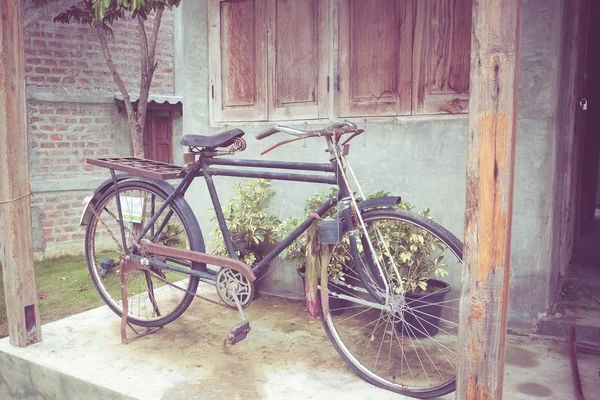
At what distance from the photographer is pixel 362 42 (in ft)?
12.0

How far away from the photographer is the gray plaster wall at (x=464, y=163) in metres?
3.02

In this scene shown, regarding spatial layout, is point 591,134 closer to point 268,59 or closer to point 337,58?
point 337,58

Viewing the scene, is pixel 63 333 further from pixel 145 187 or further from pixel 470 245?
pixel 470 245

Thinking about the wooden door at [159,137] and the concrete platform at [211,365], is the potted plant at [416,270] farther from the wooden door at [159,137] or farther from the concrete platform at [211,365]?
the wooden door at [159,137]

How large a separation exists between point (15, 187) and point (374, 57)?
254cm

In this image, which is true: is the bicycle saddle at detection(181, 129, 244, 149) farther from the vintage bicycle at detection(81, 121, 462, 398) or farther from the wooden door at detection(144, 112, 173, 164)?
the wooden door at detection(144, 112, 173, 164)

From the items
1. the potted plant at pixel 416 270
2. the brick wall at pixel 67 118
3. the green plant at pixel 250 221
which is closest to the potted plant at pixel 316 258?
the green plant at pixel 250 221

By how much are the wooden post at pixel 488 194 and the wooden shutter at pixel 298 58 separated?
6.94ft

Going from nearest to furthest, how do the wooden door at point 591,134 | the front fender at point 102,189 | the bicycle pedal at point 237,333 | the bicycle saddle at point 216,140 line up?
the bicycle pedal at point 237,333, the bicycle saddle at point 216,140, the front fender at point 102,189, the wooden door at point 591,134

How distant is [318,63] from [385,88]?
1.95ft

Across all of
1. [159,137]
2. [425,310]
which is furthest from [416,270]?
[159,137]

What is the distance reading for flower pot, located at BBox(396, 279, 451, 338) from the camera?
2.98 metres

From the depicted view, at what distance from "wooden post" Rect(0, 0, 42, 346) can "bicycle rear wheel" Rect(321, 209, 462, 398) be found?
190 cm

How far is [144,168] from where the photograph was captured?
10.5ft
